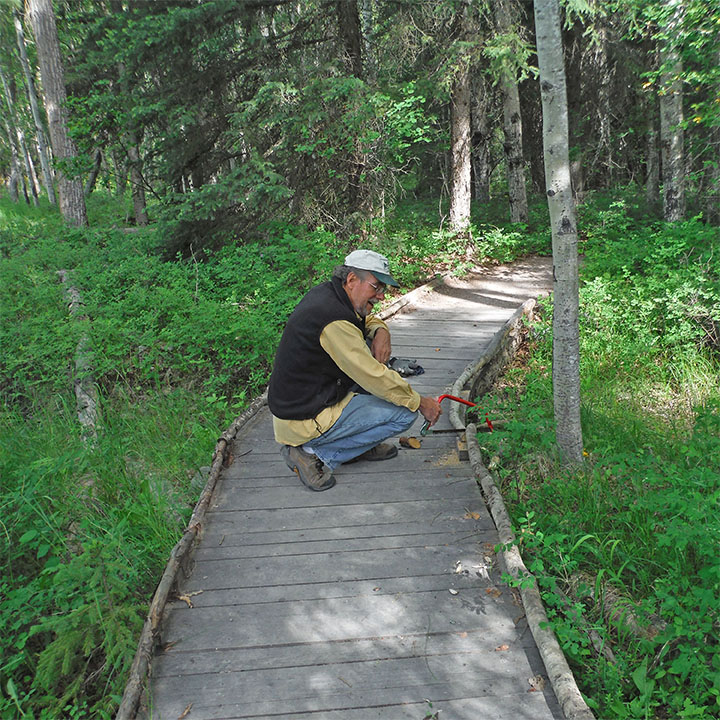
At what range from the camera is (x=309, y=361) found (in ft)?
14.3

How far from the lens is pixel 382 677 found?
2805mm

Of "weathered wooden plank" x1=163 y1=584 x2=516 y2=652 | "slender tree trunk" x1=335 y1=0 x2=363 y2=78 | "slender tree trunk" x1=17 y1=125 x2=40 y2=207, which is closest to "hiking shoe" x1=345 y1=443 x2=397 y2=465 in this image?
"weathered wooden plank" x1=163 y1=584 x2=516 y2=652

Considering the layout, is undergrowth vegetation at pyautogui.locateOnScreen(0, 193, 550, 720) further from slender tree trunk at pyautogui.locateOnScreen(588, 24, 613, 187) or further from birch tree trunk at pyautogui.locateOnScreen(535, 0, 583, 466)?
slender tree trunk at pyautogui.locateOnScreen(588, 24, 613, 187)

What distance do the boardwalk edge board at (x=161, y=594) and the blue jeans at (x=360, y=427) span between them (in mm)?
852

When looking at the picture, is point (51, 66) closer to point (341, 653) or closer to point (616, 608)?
point (341, 653)

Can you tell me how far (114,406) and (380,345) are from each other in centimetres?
362

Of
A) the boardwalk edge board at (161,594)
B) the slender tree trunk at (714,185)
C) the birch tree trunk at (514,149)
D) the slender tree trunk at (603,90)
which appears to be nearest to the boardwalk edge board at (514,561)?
the boardwalk edge board at (161,594)

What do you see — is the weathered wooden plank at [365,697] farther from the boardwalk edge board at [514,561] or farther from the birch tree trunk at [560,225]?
the birch tree trunk at [560,225]

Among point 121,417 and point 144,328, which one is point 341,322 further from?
point 144,328

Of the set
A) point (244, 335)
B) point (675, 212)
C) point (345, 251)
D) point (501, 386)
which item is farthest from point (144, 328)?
point (675, 212)

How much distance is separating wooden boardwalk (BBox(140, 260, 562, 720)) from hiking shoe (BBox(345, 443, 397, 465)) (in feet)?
0.30

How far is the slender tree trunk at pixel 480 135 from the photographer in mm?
16419

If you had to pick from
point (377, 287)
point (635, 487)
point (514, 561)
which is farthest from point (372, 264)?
point (635, 487)

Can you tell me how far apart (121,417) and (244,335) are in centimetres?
196
